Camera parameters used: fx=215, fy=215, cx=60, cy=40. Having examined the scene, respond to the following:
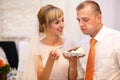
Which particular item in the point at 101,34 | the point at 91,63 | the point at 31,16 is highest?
the point at 31,16

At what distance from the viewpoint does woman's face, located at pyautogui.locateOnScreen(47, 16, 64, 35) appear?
148 cm

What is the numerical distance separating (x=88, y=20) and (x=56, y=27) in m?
0.23

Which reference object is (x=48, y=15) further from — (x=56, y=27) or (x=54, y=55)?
(x=54, y=55)

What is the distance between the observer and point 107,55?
4.57 ft

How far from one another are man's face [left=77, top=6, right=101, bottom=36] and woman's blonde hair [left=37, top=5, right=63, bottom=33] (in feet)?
0.48

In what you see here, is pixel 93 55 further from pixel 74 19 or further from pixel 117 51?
pixel 74 19

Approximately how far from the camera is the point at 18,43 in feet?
5.40

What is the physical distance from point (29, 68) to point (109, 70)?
1.81 feet

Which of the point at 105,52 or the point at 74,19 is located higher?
the point at 74,19

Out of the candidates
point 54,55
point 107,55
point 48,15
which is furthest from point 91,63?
point 48,15

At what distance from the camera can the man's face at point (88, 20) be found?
4.68ft

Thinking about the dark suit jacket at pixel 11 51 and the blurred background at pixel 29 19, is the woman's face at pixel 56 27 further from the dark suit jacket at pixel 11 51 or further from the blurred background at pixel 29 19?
the dark suit jacket at pixel 11 51

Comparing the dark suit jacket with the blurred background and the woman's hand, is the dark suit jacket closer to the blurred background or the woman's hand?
the blurred background

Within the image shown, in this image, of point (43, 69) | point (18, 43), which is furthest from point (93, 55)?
point (18, 43)
